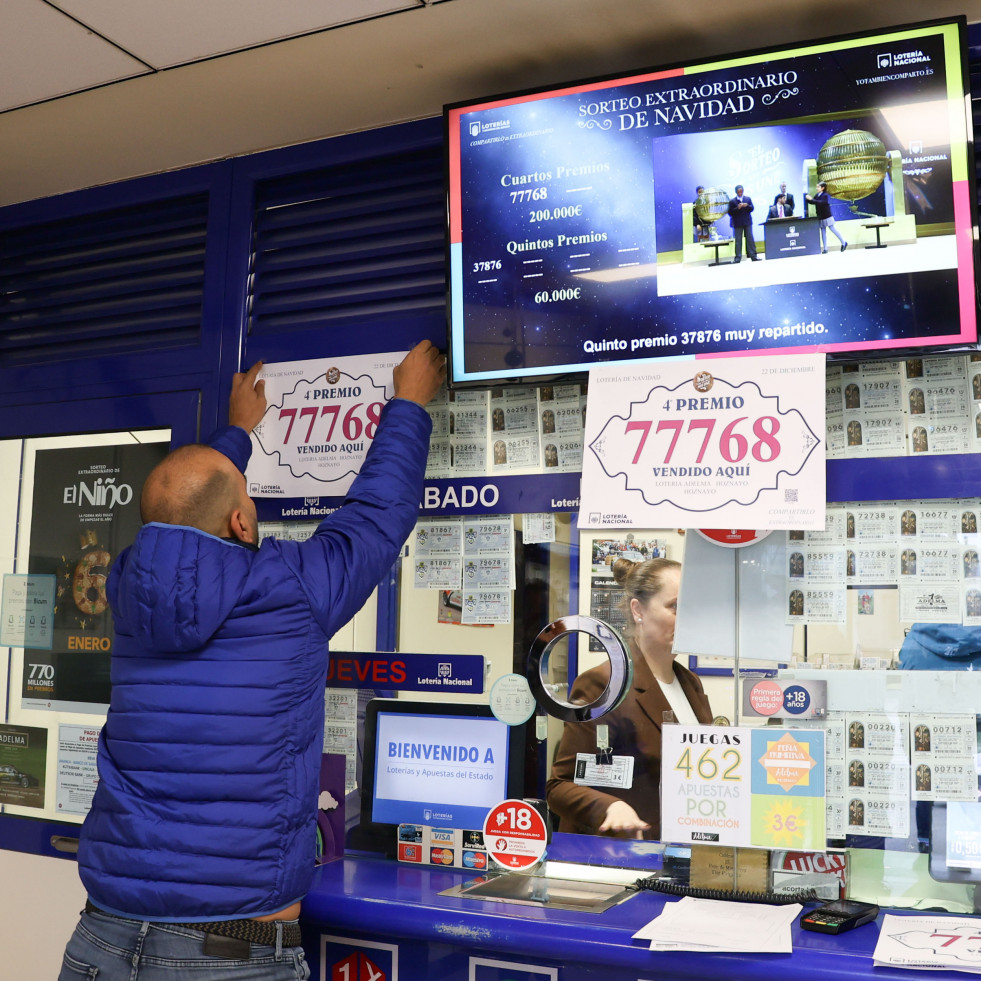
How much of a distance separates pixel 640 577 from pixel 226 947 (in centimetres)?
107

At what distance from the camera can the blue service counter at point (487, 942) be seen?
169cm

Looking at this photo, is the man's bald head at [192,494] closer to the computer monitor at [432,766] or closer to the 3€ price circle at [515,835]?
the computer monitor at [432,766]

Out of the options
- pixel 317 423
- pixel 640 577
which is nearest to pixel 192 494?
pixel 317 423

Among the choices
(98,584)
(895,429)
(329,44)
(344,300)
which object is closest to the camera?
(895,429)

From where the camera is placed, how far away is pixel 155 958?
1.84 meters

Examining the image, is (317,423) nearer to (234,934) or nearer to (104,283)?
(104,283)

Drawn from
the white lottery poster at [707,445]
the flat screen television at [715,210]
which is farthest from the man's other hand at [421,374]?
the white lottery poster at [707,445]

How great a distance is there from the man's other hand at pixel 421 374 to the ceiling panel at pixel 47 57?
886 mm

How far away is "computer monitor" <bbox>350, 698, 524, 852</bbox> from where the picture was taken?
227 centimetres

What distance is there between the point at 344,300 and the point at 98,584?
1.05 metres

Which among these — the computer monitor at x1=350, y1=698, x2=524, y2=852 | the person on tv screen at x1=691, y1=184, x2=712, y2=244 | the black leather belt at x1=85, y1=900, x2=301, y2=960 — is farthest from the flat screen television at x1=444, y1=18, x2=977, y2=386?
the black leather belt at x1=85, y1=900, x2=301, y2=960

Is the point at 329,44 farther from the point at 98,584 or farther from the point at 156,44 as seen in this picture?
the point at 98,584

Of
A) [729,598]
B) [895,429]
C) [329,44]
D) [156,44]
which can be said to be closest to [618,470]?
[729,598]

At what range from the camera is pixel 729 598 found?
2.14 meters
